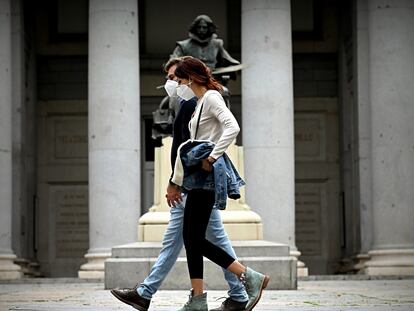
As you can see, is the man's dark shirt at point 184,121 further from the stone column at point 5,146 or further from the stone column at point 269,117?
the stone column at point 5,146

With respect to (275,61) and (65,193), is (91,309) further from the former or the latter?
(65,193)

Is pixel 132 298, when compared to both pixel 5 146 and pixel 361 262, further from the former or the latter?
pixel 361 262

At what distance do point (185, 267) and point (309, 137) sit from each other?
1804cm

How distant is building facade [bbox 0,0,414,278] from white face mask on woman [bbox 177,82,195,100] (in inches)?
656

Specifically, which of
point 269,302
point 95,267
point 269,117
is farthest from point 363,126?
point 269,302

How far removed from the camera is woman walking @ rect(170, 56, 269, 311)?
1127 cm

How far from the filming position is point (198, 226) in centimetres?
1130

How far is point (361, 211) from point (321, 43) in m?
6.74

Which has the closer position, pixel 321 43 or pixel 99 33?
pixel 99 33

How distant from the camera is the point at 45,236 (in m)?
36.3

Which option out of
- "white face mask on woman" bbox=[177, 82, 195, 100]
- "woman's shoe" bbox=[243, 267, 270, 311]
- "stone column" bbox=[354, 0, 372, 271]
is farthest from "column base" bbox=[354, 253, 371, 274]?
"white face mask on woman" bbox=[177, 82, 195, 100]

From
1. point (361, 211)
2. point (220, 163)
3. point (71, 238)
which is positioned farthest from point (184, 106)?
point (71, 238)

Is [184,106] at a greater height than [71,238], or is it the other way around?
[184,106]

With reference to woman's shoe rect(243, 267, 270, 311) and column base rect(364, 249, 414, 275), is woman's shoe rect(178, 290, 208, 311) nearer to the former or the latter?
woman's shoe rect(243, 267, 270, 311)
